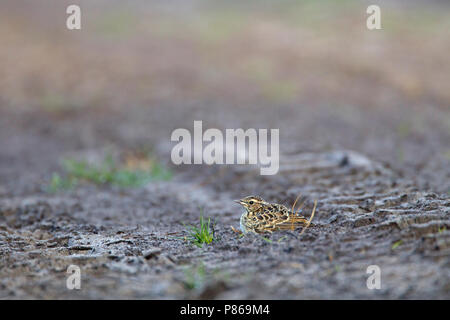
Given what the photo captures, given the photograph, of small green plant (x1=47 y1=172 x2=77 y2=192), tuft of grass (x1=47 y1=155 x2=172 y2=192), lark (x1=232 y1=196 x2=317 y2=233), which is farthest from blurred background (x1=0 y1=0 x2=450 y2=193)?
lark (x1=232 y1=196 x2=317 y2=233)

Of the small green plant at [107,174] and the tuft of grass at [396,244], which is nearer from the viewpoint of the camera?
the tuft of grass at [396,244]

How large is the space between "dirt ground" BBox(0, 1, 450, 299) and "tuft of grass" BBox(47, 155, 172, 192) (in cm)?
19

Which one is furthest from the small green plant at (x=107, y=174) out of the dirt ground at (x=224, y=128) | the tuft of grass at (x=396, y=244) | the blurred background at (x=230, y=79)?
the tuft of grass at (x=396, y=244)

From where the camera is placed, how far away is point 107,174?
7996 mm

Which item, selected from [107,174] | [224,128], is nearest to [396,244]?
[107,174]

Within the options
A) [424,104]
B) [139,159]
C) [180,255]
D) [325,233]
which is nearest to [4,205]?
[139,159]

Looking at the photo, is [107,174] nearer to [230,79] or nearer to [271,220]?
[271,220]

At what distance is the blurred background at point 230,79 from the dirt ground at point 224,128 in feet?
0.19

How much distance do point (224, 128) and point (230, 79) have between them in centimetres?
338

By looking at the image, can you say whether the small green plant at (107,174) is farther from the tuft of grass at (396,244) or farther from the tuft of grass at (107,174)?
the tuft of grass at (396,244)

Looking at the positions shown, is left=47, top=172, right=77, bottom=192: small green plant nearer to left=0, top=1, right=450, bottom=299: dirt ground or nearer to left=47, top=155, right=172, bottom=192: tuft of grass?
left=47, top=155, right=172, bottom=192: tuft of grass

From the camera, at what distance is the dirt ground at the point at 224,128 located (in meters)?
3.71

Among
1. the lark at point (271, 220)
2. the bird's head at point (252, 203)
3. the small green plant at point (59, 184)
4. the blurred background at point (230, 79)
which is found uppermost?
the blurred background at point (230, 79)

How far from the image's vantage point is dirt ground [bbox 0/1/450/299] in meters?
3.71
